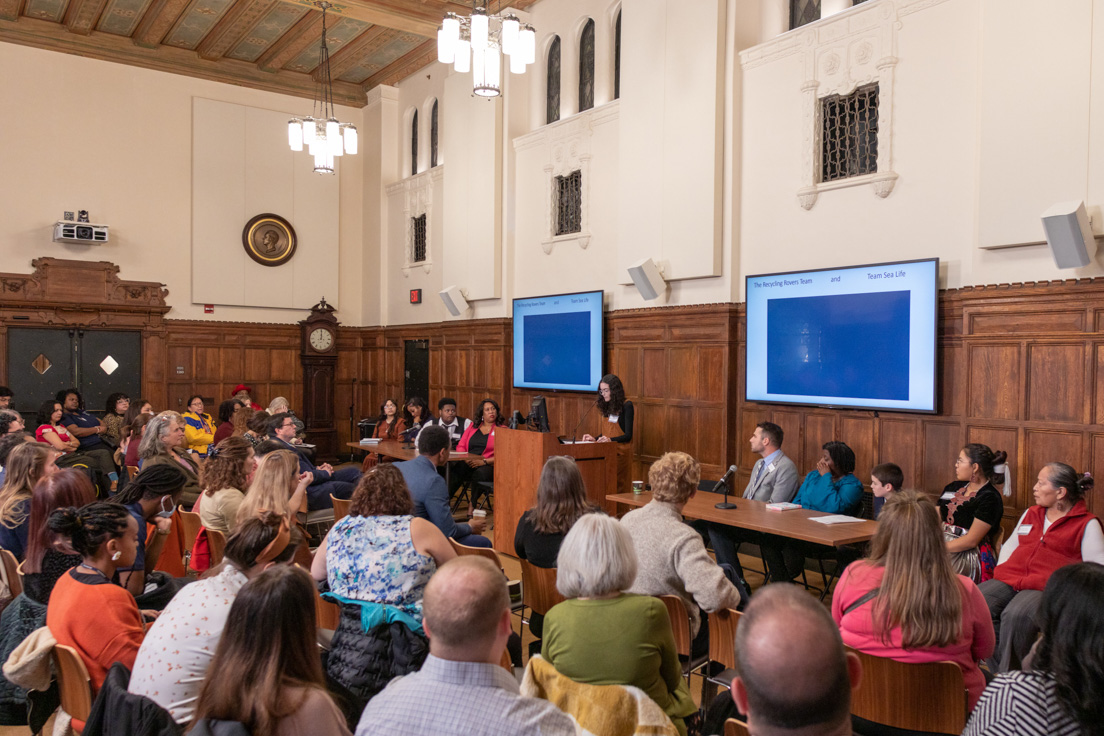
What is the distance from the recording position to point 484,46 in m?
5.98

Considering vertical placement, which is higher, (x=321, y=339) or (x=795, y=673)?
(x=321, y=339)

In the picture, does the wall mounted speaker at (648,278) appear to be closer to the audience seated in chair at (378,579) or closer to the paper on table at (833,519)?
the paper on table at (833,519)

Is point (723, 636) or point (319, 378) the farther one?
point (319, 378)

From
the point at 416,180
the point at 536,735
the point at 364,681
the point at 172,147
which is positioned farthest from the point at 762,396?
the point at 172,147

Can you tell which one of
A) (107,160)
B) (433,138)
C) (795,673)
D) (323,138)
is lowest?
(795,673)

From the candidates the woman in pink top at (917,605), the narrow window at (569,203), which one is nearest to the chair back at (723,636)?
the woman in pink top at (917,605)

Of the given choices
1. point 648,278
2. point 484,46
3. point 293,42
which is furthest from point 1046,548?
point 293,42

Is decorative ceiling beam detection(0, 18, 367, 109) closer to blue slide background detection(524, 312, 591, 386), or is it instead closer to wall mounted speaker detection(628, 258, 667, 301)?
blue slide background detection(524, 312, 591, 386)

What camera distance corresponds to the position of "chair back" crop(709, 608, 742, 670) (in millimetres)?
3008

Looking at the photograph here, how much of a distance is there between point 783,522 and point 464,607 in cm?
340

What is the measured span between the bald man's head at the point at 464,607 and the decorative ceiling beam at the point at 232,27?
36.1ft

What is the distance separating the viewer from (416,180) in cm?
1277

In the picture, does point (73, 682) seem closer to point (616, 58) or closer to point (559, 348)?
point (559, 348)

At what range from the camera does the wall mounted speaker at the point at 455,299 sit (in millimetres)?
11367
